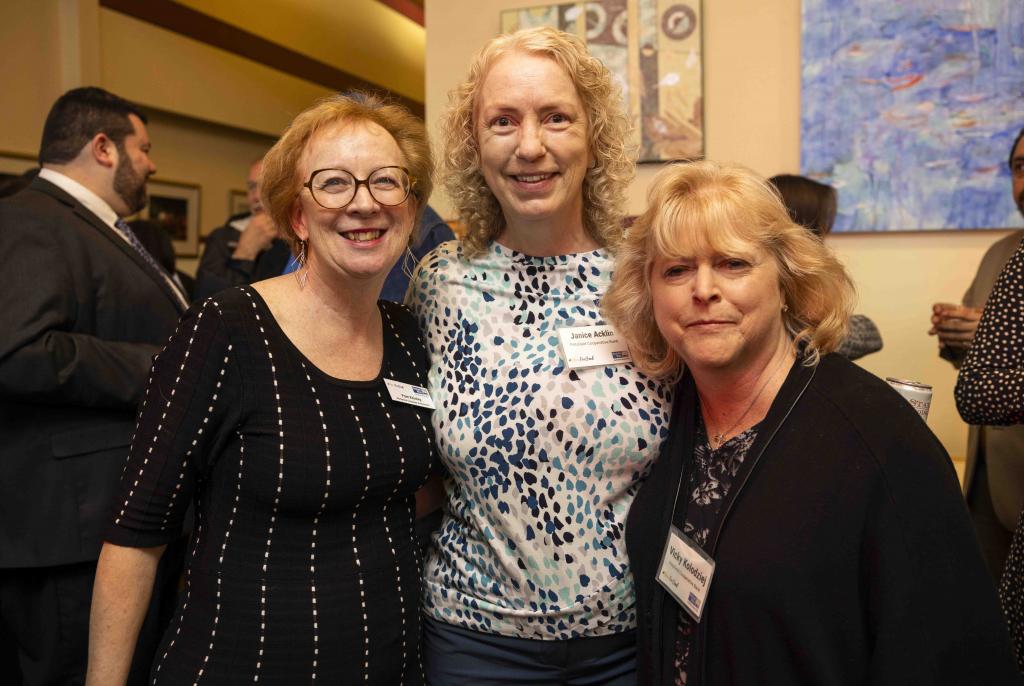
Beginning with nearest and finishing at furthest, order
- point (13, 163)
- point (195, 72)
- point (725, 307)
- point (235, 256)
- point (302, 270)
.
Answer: point (725, 307) < point (302, 270) < point (235, 256) < point (13, 163) < point (195, 72)

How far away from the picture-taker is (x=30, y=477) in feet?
7.73

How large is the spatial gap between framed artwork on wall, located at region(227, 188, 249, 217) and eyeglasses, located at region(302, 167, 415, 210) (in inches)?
255

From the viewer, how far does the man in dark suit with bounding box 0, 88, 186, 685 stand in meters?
2.27

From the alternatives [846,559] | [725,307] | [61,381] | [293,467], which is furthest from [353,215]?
[61,381]

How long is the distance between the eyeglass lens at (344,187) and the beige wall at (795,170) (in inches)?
99.8

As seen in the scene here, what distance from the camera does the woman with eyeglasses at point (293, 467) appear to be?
1394 millimetres

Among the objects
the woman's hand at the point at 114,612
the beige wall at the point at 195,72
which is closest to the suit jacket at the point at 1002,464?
the woman's hand at the point at 114,612

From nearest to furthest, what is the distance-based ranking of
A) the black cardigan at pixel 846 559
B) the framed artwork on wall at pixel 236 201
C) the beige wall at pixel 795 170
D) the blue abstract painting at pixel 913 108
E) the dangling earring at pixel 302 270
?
the black cardigan at pixel 846 559, the dangling earring at pixel 302 270, the blue abstract painting at pixel 913 108, the beige wall at pixel 795 170, the framed artwork on wall at pixel 236 201

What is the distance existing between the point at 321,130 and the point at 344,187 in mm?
124

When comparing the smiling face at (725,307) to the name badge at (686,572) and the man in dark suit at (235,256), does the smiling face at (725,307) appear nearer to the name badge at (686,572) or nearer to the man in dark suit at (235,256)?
the name badge at (686,572)

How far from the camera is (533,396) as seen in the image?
1560 millimetres

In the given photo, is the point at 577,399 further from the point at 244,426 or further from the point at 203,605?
the point at 203,605

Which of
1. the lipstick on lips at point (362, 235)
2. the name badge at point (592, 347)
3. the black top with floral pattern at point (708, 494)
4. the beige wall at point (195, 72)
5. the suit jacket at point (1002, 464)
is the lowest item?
the suit jacket at point (1002, 464)

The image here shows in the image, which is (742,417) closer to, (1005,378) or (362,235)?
(1005,378)
